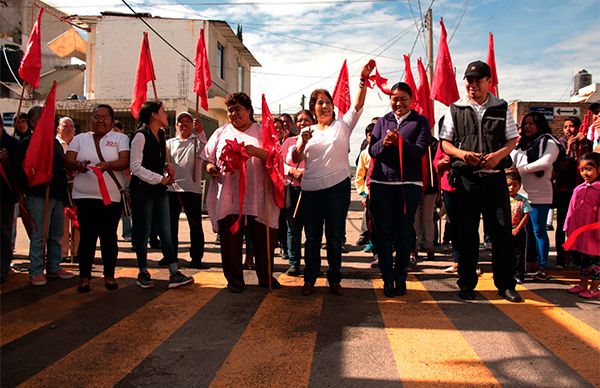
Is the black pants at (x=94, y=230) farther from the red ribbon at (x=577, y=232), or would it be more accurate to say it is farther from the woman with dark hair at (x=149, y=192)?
the red ribbon at (x=577, y=232)

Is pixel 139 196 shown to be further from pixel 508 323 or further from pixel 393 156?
pixel 508 323

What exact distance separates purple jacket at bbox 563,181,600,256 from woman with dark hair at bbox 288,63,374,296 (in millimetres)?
2428

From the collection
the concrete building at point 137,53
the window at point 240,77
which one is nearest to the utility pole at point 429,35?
the concrete building at point 137,53

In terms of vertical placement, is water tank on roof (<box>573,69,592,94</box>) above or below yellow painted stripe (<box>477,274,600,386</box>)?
above

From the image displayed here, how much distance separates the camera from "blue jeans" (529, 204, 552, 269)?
5.98 meters

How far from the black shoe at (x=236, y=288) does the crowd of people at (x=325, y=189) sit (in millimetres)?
15

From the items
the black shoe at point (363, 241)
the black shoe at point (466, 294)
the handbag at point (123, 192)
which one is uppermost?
the handbag at point (123, 192)

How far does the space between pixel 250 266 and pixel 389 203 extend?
2382 millimetres

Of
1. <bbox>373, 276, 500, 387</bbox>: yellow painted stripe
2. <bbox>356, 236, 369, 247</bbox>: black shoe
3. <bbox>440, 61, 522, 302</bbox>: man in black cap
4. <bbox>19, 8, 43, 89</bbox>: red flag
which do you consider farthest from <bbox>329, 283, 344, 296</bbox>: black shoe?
<bbox>19, 8, 43, 89</bbox>: red flag

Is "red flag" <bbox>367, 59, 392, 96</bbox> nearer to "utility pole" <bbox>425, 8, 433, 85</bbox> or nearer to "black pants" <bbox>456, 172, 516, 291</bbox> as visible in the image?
"black pants" <bbox>456, 172, 516, 291</bbox>

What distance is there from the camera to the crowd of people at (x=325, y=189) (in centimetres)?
502

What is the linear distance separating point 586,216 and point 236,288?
148 inches

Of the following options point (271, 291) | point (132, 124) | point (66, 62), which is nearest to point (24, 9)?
point (66, 62)

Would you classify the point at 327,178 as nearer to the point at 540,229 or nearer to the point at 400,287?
the point at 400,287
